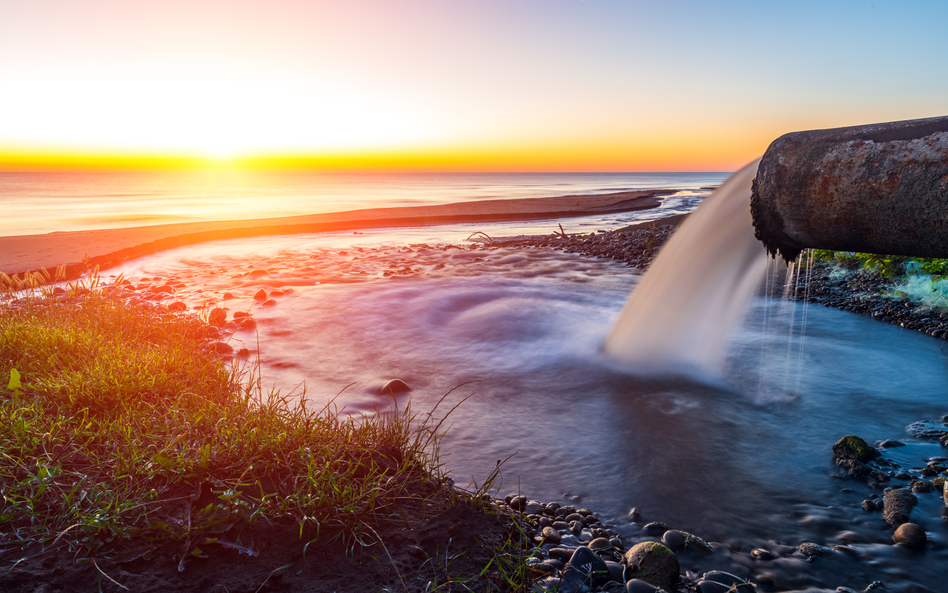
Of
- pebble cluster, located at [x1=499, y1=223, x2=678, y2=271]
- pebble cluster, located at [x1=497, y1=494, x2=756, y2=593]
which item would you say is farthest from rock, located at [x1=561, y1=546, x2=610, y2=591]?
pebble cluster, located at [x1=499, y1=223, x2=678, y2=271]

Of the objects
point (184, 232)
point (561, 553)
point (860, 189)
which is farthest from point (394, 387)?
point (184, 232)

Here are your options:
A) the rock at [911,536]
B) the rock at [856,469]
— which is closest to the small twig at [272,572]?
the rock at [911,536]

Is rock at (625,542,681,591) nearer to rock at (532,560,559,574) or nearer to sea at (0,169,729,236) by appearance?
rock at (532,560,559,574)

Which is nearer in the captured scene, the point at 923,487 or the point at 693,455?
the point at 923,487

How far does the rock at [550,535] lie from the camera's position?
3.14 meters

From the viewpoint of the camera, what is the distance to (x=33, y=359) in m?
4.85

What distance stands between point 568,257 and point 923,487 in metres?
11.5

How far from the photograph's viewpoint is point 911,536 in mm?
3160

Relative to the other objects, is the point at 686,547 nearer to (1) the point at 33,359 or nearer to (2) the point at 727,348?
(2) the point at 727,348

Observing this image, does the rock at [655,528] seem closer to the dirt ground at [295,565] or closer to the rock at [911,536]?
the dirt ground at [295,565]

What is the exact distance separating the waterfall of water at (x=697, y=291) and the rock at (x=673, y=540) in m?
3.07

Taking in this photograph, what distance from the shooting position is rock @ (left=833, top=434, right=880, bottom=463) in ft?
13.4

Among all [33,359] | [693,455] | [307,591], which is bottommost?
[693,455]

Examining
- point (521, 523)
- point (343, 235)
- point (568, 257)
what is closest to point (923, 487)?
point (521, 523)
